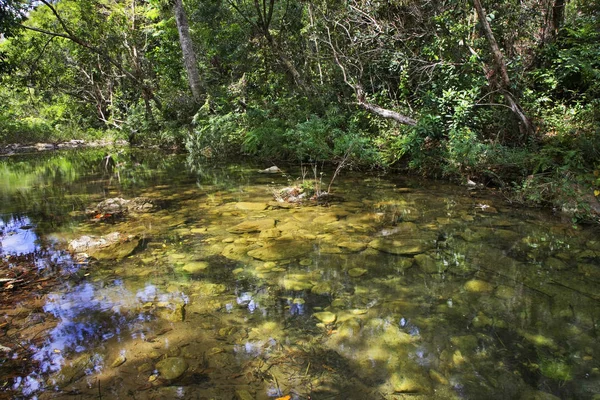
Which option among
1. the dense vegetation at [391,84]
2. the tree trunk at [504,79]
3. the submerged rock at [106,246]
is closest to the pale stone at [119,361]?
the submerged rock at [106,246]

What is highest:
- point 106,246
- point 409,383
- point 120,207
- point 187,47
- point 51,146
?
point 187,47

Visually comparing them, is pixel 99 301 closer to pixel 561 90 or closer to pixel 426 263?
pixel 426 263

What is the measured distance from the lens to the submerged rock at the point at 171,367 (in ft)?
8.02

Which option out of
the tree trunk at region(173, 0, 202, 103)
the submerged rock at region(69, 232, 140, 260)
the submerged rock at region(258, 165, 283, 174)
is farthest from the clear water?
the tree trunk at region(173, 0, 202, 103)

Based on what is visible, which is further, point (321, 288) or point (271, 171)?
point (271, 171)

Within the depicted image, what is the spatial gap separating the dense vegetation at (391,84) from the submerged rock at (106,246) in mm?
5202

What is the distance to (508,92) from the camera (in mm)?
7191

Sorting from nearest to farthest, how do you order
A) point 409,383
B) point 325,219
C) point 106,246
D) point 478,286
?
point 409,383
point 478,286
point 106,246
point 325,219

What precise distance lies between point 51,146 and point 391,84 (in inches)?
945

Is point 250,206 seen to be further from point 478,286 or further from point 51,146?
point 51,146

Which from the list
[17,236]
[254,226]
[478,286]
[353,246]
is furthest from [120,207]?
[478,286]

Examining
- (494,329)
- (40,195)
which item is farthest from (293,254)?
(40,195)

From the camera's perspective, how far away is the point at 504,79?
732 centimetres

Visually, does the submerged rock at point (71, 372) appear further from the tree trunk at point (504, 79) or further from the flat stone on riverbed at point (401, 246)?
the tree trunk at point (504, 79)
